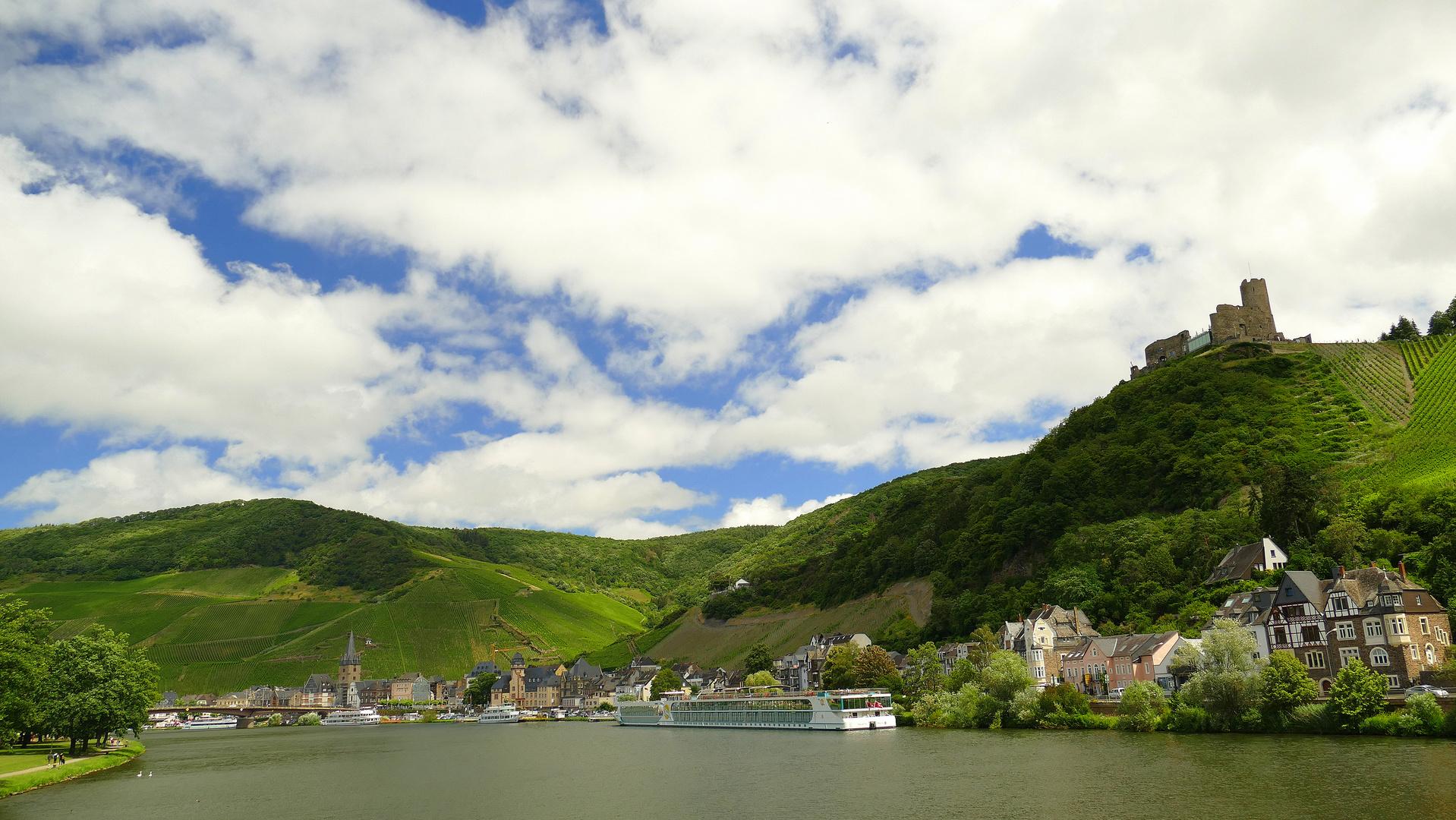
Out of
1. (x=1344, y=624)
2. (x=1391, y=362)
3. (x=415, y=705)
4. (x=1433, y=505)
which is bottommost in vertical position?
(x=415, y=705)

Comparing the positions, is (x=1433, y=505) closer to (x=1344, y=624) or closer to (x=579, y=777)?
(x=1344, y=624)

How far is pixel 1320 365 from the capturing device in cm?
11994

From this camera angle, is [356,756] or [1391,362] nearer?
[356,756]

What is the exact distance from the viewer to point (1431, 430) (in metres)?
91.2

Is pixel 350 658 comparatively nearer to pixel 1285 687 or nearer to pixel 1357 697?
pixel 1285 687

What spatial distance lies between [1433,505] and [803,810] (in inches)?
2277

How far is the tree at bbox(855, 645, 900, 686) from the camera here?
90562 mm

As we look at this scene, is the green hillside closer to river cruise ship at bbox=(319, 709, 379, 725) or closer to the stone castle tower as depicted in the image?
the stone castle tower

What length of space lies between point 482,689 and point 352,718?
80.8ft

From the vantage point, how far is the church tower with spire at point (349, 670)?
192 metres

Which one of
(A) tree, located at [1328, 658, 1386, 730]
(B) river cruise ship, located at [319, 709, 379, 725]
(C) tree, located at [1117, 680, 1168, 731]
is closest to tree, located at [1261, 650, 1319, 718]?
(A) tree, located at [1328, 658, 1386, 730]

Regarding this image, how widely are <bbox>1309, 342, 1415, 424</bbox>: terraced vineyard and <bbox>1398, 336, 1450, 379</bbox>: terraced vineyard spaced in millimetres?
721

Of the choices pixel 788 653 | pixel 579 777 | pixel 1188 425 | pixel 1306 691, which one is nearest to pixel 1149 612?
pixel 1306 691

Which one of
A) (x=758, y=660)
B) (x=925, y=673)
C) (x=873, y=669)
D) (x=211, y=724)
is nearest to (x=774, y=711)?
(x=873, y=669)
